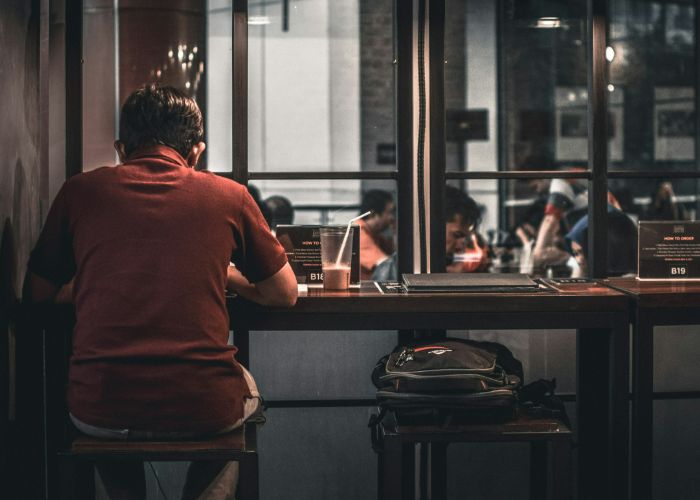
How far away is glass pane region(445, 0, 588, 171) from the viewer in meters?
10.6

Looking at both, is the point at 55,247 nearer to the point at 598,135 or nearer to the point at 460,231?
the point at 598,135

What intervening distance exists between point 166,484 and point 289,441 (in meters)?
0.41

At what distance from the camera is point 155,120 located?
6.61 ft

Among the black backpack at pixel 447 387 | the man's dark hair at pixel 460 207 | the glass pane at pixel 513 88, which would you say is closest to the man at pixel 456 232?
the man's dark hair at pixel 460 207

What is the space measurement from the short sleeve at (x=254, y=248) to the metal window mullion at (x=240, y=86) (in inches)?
29.1

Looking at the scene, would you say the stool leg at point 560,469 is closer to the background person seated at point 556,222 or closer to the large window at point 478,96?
the background person seated at point 556,222

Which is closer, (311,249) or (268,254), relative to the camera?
(268,254)

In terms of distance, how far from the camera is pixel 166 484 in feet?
9.20

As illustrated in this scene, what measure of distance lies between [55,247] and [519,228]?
621 centimetres

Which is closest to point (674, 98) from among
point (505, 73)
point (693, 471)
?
point (505, 73)

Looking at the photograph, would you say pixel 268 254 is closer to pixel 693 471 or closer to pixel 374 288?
pixel 374 288

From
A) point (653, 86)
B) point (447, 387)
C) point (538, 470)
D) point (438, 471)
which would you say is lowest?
point (438, 471)

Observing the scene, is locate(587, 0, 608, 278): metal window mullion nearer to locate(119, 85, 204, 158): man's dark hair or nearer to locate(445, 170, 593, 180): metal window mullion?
locate(445, 170, 593, 180): metal window mullion

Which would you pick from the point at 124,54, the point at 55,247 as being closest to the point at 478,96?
the point at 124,54
